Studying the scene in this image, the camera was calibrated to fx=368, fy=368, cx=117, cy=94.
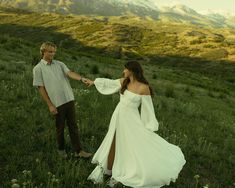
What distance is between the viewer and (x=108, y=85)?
7.39 meters

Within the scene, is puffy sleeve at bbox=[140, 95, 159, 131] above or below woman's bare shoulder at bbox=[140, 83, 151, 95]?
below

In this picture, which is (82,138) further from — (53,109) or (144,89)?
(144,89)

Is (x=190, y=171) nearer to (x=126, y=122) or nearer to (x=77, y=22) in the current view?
(x=126, y=122)

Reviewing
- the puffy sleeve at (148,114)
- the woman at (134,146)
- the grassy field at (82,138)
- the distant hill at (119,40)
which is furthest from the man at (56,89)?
the distant hill at (119,40)

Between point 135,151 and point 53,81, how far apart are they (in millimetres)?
2181

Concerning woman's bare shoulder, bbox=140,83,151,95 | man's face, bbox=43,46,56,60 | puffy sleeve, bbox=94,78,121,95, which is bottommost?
puffy sleeve, bbox=94,78,121,95

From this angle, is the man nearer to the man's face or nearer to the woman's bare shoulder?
the man's face

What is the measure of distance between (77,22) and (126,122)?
484 ft

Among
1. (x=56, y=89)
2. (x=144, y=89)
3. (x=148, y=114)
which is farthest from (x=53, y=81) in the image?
(x=148, y=114)

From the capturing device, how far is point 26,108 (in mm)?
10672

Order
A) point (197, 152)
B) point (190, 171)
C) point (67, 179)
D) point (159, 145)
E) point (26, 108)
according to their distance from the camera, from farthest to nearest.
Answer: point (26, 108) → point (197, 152) → point (190, 171) → point (159, 145) → point (67, 179)

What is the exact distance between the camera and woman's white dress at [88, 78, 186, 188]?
6.79 metres

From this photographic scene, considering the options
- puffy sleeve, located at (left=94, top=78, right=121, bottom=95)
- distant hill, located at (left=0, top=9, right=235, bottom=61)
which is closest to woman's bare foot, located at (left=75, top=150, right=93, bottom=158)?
puffy sleeve, located at (left=94, top=78, right=121, bottom=95)

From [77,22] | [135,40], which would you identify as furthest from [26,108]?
[77,22]
